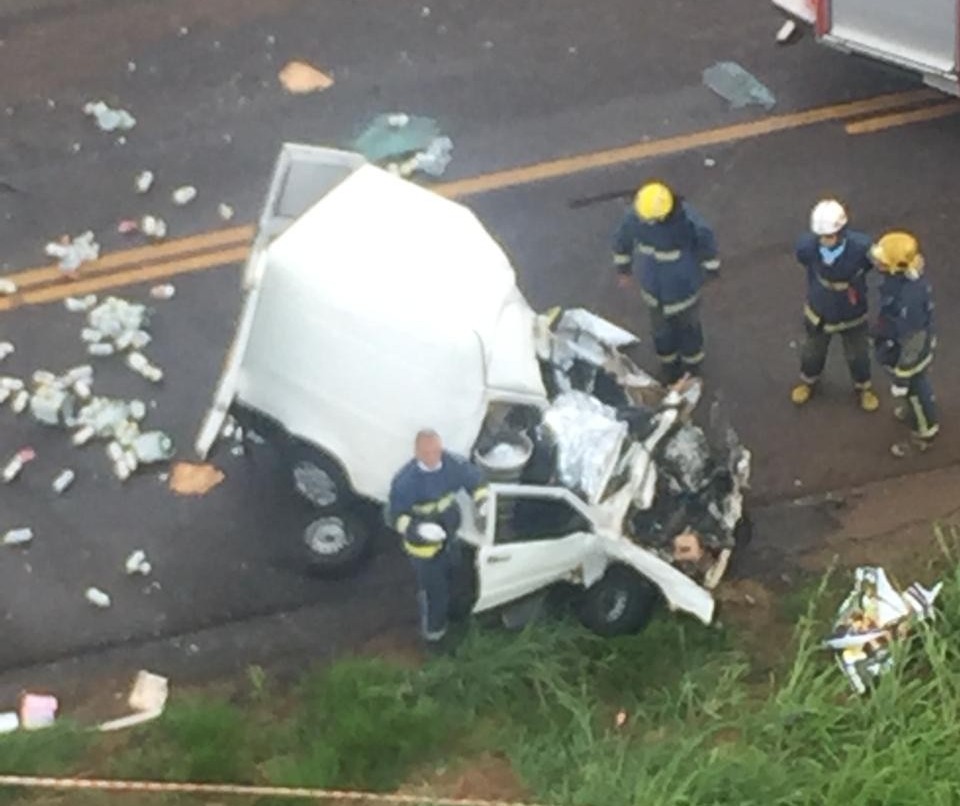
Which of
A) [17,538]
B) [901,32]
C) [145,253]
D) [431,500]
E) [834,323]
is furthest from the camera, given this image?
[145,253]

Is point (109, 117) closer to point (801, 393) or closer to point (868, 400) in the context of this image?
point (801, 393)

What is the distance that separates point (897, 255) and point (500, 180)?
3.38 metres

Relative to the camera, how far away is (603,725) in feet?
31.0

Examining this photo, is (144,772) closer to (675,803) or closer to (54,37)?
(675,803)

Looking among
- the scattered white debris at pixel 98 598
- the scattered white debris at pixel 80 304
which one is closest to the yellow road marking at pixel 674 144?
the scattered white debris at pixel 80 304

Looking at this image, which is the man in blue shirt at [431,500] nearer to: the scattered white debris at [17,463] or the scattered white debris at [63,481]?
the scattered white debris at [63,481]

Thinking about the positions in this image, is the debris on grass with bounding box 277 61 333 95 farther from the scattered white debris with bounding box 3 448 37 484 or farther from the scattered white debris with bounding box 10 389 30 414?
the scattered white debris with bounding box 3 448 37 484

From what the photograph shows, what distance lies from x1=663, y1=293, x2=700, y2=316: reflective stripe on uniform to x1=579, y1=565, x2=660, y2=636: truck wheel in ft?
5.26

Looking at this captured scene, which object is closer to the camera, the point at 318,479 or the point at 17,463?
the point at 318,479

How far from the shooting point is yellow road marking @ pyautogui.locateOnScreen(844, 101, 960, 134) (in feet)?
40.1

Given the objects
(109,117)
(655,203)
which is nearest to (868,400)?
(655,203)

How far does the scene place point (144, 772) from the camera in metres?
9.32

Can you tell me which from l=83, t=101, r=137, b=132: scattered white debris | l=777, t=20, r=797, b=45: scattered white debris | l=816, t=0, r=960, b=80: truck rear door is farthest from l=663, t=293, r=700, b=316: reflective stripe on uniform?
l=83, t=101, r=137, b=132: scattered white debris

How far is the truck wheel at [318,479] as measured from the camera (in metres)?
9.91
